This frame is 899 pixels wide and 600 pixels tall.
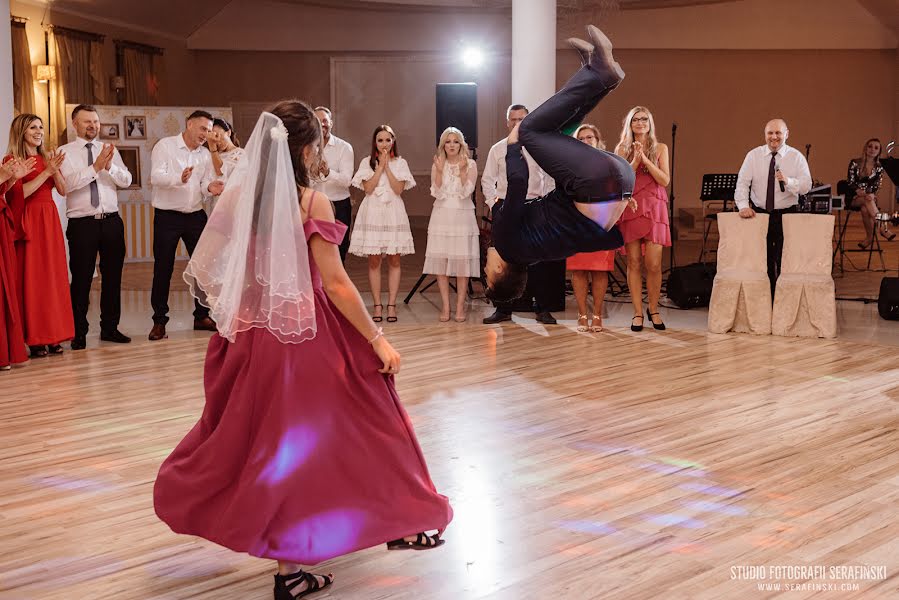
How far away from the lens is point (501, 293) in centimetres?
392

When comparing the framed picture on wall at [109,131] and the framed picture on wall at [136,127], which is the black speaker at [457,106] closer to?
the framed picture on wall at [136,127]

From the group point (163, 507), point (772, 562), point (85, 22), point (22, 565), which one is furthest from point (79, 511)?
point (85, 22)

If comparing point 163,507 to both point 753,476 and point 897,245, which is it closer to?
point 753,476

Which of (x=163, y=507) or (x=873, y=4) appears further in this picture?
(x=873, y=4)

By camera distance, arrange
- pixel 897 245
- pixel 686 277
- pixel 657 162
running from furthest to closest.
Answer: pixel 897 245
pixel 686 277
pixel 657 162

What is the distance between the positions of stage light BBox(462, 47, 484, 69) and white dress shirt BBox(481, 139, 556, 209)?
8921mm

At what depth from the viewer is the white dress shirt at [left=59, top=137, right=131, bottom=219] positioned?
6750 mm

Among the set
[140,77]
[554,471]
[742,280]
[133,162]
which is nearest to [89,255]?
[554,471]

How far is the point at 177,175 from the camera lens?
718cm

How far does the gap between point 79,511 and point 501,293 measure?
1840 mm

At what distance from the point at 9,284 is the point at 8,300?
4.1 inches

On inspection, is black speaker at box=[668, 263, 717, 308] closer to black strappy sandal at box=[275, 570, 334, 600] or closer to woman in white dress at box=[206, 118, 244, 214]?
woman in white dress at box=[206, 118, 244, 214]

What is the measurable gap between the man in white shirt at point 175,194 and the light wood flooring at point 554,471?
55cm

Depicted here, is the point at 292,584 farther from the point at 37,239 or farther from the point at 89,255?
the point at 89,255
